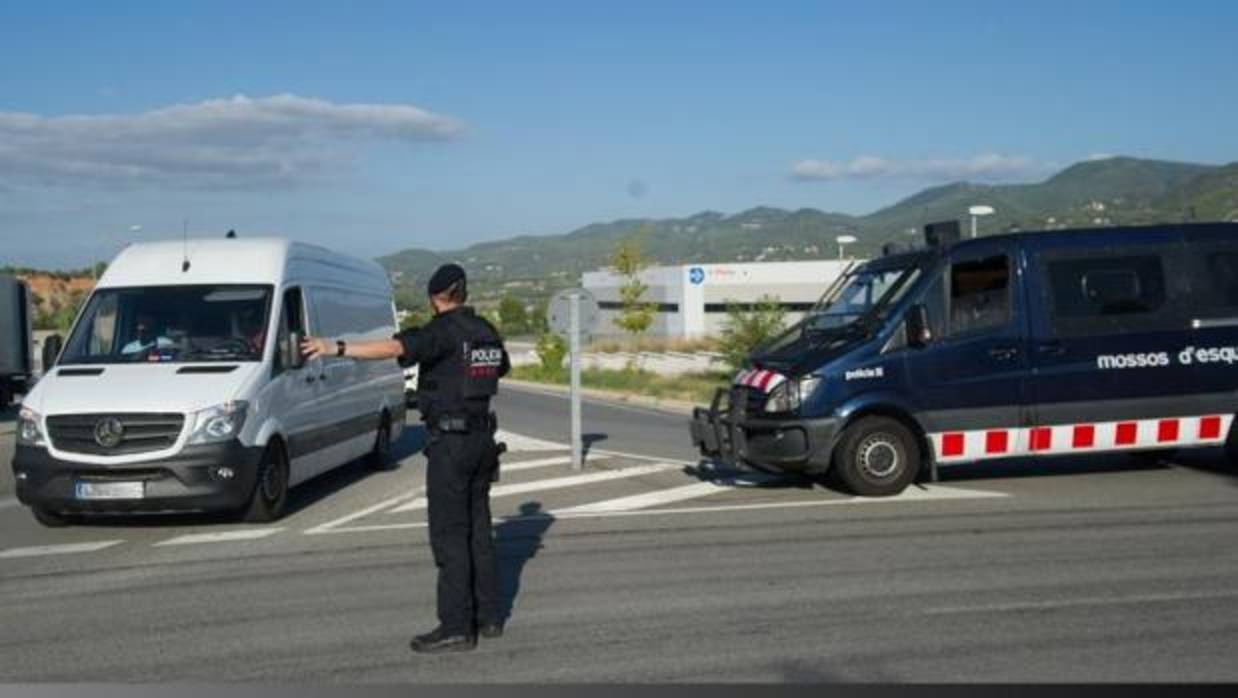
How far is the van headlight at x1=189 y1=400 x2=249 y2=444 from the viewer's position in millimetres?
9828

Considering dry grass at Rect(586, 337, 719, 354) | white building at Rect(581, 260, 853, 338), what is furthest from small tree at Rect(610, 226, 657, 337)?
white building at Rect(581, 260, 853, 338)

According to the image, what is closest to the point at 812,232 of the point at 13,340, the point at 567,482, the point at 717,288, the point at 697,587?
the point at 717,288

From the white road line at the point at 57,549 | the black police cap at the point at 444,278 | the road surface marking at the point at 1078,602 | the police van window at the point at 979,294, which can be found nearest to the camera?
the black police cap at the point at 444,278

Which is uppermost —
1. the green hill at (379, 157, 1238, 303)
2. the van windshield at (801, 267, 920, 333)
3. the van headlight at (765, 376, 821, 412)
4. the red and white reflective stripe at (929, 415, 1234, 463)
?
the green hill at (379, 157, 1238, 303)

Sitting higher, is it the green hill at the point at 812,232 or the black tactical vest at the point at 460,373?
the green hill at the point at 812,232

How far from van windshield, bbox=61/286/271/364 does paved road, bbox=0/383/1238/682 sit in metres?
1.45

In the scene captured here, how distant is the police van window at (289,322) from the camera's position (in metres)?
11.0

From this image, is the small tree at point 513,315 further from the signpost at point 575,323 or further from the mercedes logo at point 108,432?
the mercedes logo at point 108,432

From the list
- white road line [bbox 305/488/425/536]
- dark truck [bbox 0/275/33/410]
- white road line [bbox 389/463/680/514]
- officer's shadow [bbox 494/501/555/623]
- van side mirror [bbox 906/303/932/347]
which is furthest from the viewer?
dark truck [bbox 0/275/33/410]

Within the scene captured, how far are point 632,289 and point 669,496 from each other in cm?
7256

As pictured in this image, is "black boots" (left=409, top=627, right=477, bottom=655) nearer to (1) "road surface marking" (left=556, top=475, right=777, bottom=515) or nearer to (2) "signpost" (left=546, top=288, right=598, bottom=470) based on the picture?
(1) "road surface marking" (left=556, top=475, right=777, bottom=515)

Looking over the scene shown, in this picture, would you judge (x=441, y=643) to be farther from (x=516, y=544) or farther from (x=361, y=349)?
(x=516, y=544)

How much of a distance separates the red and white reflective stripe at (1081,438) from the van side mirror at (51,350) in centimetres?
752

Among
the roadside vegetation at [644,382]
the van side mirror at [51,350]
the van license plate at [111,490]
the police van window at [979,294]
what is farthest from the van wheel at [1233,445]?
the roadside vegetation at [644,382]
